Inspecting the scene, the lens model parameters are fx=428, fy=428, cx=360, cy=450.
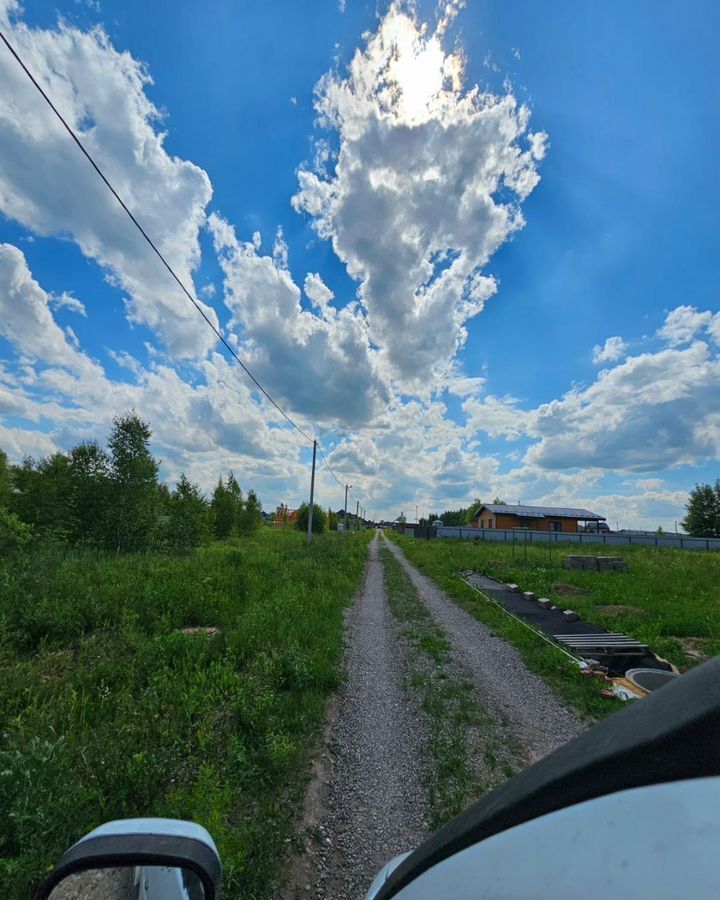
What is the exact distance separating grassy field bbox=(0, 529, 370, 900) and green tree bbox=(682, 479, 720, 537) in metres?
83.3

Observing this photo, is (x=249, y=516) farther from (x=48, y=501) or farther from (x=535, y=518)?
(x=535, y=518)

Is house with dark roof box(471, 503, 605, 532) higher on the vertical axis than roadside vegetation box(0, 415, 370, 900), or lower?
higher

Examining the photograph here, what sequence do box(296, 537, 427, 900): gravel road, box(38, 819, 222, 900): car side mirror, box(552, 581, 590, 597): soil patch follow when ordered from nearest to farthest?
box(38, 819, 222, 900): car side mirror < box(296, 537, 427, 900): gravel road < box(552, 581, 590, 597): soil patch

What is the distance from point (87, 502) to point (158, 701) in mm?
19474

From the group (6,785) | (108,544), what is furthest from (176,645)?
(108,544)

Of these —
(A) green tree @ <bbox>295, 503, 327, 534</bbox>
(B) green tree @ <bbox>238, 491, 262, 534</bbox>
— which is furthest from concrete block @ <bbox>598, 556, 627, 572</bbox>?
(A) green tree @ <bbox>295, 503, 327, 534</bbox>

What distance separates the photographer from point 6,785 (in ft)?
10.1

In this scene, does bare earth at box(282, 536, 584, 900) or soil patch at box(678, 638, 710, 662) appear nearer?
bare earth at box(282, 536, 584, 900)

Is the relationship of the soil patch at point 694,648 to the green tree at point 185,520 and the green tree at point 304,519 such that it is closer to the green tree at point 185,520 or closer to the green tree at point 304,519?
the green tree at point 185,520

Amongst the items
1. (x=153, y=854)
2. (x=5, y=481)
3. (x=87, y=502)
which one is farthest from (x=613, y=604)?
(x=5, y=481)

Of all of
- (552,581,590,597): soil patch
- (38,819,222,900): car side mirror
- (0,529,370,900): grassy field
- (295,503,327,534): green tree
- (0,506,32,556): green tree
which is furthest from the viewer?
(295,503,327,534): green tree

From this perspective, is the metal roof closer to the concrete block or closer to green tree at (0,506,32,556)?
the concrete block

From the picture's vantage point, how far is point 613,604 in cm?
1259

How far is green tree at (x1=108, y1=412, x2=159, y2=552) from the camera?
2117 centimetres
